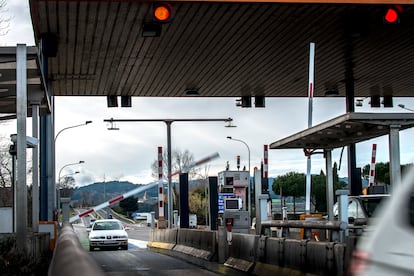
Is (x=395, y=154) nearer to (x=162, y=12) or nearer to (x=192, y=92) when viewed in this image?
(x=162, y=12)

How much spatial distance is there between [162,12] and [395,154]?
525 cm

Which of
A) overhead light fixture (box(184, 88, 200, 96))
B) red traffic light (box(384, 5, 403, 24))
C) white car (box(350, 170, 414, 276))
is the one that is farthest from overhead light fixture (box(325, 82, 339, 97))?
white car (box(350, 170, 414, 276))

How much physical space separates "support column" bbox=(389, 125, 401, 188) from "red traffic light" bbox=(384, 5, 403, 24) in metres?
2.06

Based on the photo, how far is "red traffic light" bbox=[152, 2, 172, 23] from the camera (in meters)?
13.2

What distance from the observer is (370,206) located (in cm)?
1634

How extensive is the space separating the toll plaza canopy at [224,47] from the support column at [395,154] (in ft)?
7.21

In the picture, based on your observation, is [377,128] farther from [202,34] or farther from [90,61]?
[90,61]

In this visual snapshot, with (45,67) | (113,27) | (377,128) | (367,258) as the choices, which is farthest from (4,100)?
(367,258)

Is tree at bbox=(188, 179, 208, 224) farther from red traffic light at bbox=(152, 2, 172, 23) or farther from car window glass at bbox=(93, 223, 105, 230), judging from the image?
red traffic light at bbox=(152, 2, 172, 23)

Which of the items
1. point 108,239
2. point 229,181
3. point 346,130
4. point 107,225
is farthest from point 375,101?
point 107,225

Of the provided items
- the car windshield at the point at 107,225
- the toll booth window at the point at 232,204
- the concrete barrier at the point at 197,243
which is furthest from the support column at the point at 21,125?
the car windshield at the point at 107,225

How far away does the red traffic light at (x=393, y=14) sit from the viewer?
1378 centimetres

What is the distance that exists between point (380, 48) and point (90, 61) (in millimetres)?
A: 7876

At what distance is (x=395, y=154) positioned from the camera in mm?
13797
